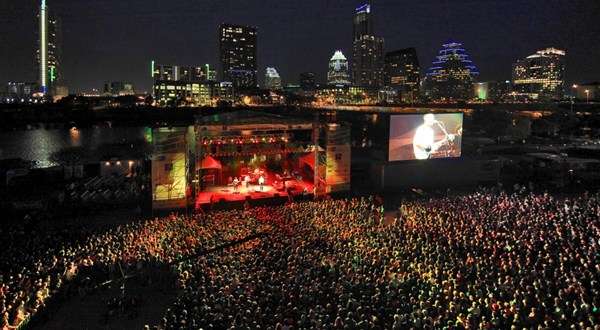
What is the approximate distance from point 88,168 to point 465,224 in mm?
23545

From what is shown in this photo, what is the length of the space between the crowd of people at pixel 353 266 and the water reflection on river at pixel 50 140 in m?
33.8

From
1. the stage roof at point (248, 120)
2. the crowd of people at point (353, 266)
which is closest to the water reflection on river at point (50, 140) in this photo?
the stage roof at point (248, 120)

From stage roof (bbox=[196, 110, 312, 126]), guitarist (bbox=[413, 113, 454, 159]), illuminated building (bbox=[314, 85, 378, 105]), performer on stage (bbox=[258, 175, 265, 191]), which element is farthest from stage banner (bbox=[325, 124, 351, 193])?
illuminated building (bbox=[314, 85, 378, 105])

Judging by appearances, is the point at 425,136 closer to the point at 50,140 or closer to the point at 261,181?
the point at 261,181

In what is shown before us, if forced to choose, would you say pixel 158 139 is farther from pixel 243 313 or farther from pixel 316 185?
pixel 243 313

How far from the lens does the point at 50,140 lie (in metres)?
60.5

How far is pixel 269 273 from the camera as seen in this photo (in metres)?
11.0

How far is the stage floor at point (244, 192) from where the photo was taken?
21531 mm

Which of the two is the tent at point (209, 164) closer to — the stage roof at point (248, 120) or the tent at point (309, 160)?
the stage roof at point (248, 120)

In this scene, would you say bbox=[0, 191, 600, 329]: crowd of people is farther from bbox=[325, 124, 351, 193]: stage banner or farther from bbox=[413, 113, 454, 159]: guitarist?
bbox=[413, 113, 454, 159]: guitarist

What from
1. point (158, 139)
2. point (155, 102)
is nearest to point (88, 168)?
point (158, 139)

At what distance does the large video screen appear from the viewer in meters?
24.5

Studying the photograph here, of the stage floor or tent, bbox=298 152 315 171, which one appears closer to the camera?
the stage floor

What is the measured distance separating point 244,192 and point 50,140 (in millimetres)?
49070
